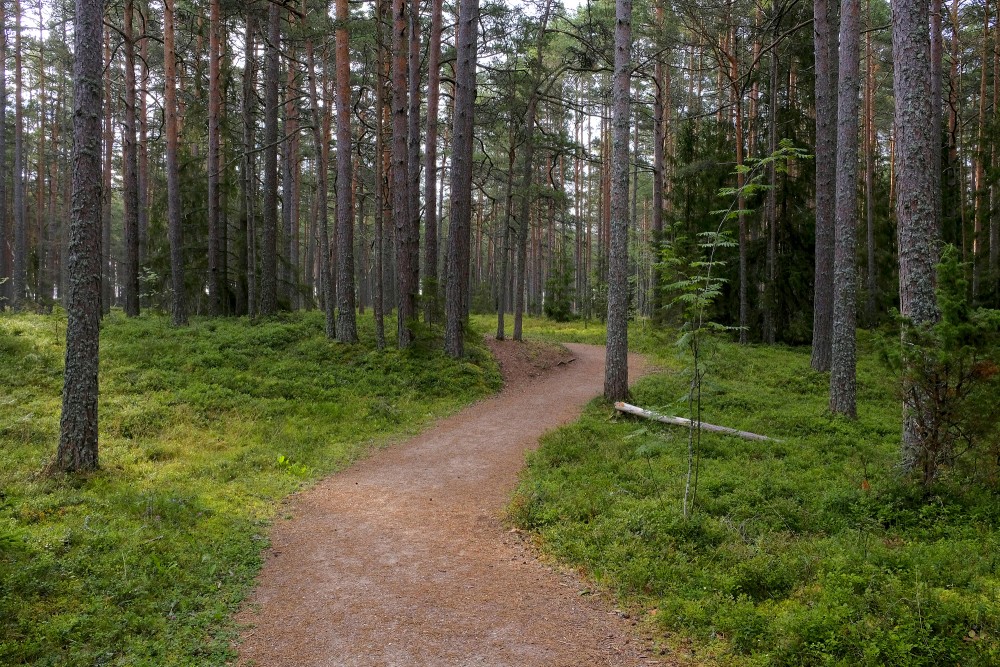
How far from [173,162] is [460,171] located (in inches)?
344

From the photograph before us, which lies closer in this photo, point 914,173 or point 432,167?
point 914,173

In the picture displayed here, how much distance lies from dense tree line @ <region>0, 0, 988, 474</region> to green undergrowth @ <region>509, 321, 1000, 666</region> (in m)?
2.18

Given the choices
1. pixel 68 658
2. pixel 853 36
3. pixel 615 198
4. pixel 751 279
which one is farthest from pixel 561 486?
pixel 751 279

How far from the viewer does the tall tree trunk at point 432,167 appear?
1521 cm

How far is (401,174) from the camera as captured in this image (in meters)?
13.6

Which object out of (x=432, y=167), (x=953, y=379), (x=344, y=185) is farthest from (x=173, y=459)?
(x=432, y=167)

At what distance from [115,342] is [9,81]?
19752mm

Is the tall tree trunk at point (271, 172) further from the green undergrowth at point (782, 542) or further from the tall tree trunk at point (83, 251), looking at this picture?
the green undergrowth at point (782, 542)

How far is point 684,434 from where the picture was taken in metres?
8.95

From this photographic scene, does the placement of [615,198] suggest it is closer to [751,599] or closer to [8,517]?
[751,599]

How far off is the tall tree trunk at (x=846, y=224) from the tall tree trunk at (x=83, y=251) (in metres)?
10.9

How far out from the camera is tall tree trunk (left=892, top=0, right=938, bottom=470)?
229 inches

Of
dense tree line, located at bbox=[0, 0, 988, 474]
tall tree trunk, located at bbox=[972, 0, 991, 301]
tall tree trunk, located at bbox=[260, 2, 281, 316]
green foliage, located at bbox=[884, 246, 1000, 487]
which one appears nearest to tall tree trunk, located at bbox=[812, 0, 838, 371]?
dense tree line, located at bbox=[0, 0, 988, 474]

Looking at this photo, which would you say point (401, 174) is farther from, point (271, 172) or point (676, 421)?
point (676, 421)
